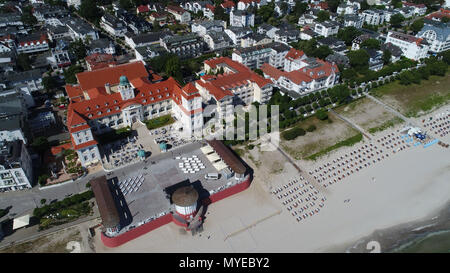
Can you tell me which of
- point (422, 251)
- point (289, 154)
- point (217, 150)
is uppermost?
point (217, 150)

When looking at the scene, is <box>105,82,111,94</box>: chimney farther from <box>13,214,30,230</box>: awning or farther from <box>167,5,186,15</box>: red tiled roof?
<box>167,5,186,15</box>: red tiled roof

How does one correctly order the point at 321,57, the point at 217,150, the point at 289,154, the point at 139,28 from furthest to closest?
the point at 139,28, the point at 321,57, the point at 289,154, the point at 217,150

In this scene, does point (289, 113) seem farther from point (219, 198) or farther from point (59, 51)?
point (59, 51)

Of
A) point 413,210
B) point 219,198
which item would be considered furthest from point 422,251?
point 219,198

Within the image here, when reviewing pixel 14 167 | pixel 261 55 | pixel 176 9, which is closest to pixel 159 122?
pixel 14 167

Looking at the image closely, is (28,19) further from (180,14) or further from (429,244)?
(429,244)

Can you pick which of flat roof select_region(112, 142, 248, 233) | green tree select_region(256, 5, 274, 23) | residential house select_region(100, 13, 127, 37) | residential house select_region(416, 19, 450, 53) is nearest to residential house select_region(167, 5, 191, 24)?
residential house select_region(100, 13, 127, 37)

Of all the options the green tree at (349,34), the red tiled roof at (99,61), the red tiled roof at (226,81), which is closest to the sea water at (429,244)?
the red tiled roof at (226,81)

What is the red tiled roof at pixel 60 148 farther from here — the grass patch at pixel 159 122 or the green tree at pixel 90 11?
the green tree at pixel 90 11
